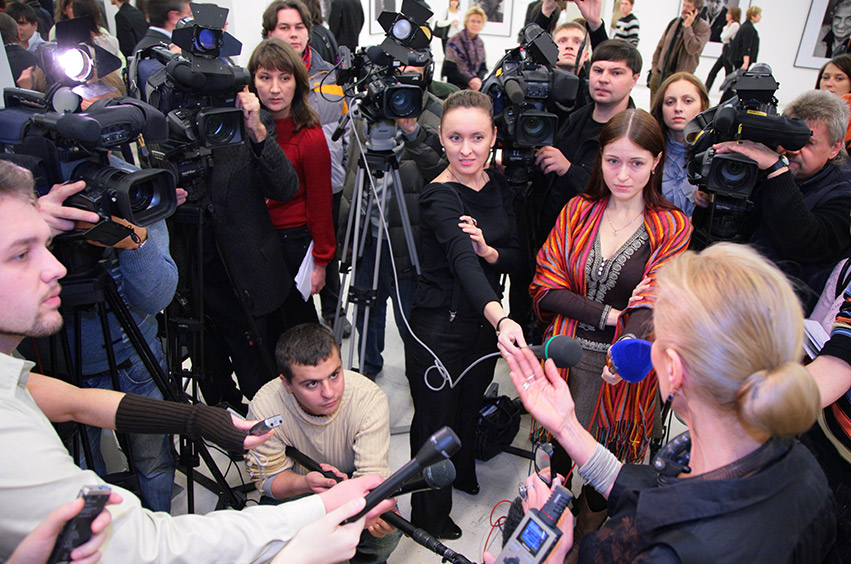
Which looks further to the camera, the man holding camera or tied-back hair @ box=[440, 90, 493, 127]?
tied-back hair @ box=[440, 90, 493, 127]

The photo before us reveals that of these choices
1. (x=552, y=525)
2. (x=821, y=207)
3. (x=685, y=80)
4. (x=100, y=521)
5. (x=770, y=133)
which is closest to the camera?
(x=100, y=521)

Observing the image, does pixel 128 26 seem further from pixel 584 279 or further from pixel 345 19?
pixel 584 279

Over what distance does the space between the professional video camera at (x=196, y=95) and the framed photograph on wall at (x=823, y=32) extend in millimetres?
8063

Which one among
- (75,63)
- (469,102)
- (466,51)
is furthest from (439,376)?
(466,51)

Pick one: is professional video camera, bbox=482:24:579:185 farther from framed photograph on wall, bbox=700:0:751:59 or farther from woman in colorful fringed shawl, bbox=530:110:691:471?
framed photograph on wall, bbox=700:0:751:59

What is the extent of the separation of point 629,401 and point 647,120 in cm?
86

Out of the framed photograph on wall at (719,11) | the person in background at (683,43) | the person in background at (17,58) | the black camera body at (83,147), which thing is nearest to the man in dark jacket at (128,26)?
the person in background at (17,58)

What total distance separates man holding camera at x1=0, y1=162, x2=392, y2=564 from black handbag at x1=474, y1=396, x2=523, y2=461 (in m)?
1.09

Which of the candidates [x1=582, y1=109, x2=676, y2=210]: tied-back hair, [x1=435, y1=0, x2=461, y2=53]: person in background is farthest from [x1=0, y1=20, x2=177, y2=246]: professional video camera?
[x1=435, y1=0, x2=461, y2=53]: person in background

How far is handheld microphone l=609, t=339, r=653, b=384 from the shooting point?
135cm

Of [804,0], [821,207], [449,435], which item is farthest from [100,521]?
[804,0]

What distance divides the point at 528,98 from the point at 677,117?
0.69 m

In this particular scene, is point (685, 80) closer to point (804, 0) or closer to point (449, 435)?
point (449, 435)

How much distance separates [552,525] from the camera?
97 cm
